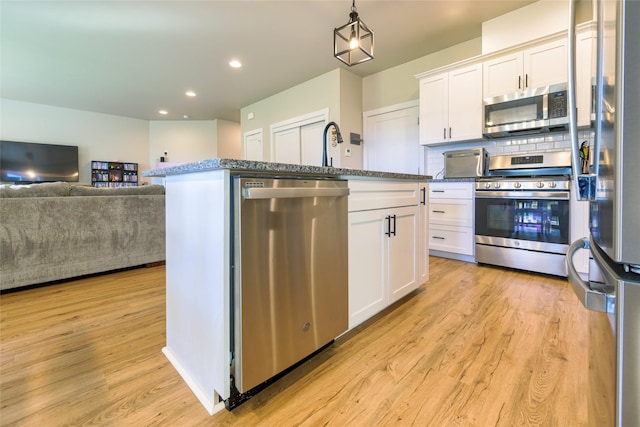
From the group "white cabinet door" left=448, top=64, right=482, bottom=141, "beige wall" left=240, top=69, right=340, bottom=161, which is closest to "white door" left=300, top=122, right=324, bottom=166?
"beige wall" left=240, top=69, right=340, bottom=161

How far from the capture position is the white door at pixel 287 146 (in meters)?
5.28

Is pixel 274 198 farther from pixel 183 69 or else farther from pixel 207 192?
pixel 183 69

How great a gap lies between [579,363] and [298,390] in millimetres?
1321

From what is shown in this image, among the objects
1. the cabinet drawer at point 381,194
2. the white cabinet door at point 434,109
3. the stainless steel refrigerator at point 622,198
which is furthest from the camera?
the white cabinet door at point 434,109

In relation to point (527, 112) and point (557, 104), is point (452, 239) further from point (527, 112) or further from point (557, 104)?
point (557, 104)

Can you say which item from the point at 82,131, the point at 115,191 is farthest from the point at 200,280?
the point at 82,131

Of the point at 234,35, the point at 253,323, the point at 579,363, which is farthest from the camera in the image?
the point at 234,35

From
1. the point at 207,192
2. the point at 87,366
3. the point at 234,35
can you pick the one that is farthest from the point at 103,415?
the point at 234,35

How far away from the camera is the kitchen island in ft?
3.33

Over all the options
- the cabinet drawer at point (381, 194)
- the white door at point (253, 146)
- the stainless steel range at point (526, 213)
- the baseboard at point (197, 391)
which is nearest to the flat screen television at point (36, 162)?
the white door at point (253, 146)

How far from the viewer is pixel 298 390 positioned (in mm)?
1182

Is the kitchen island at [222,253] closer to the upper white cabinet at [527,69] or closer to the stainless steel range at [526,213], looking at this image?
the stainless steel range at [526,213]

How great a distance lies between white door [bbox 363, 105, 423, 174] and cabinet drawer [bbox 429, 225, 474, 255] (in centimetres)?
110

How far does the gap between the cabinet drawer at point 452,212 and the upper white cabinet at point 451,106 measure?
78cm
